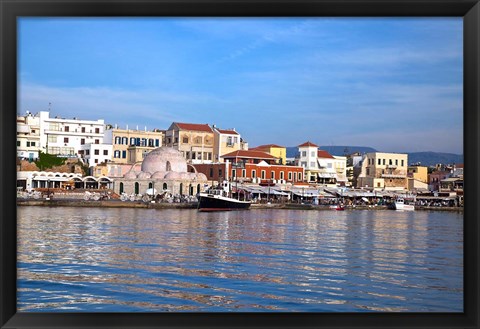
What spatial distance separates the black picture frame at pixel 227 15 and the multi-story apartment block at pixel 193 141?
2787cm

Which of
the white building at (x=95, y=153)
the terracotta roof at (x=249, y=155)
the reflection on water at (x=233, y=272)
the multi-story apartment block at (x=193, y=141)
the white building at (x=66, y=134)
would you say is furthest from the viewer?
the multi-story apartment block at (x=193, y=141)

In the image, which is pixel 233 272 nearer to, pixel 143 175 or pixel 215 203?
pixel 215 203

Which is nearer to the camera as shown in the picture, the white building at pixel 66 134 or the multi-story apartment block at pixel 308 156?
the white building at pixel 66 134

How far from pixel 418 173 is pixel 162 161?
1444 cm

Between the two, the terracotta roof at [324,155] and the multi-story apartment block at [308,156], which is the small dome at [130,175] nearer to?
the multi-story apartment block at [308,156]

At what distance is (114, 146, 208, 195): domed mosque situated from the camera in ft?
83.9

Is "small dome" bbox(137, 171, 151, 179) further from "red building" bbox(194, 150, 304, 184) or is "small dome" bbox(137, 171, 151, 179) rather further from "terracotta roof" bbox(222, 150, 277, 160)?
"terracotta roof" bbox(222, 150, 277, 160)

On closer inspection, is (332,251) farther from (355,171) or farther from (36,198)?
(355,171)

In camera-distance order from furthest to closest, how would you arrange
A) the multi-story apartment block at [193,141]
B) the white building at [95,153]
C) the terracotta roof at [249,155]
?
the multi-story apartment block at [193,141], the terracotta roof at [249,155], the white building at [95,153]

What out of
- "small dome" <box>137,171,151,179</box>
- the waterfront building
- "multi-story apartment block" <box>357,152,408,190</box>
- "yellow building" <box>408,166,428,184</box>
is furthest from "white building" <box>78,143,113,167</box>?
the waterfront building

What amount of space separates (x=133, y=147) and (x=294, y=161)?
845cm

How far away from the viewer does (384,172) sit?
32.2 metres

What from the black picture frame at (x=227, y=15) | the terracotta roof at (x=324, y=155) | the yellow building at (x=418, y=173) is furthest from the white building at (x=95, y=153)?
the black picture frame at (x=227, y=15)

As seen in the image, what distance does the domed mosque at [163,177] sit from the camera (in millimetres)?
25562
